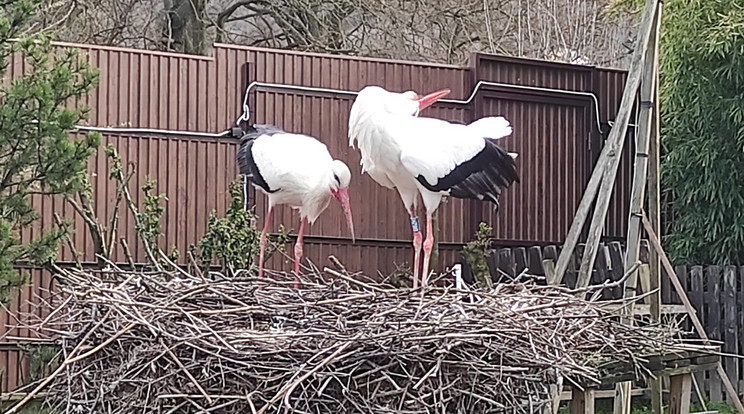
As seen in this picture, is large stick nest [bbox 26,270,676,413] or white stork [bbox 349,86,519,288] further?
white stork [bbox 349,86,519,288]

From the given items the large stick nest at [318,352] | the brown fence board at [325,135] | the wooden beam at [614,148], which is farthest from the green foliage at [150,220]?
the large stick nest at [318,352]

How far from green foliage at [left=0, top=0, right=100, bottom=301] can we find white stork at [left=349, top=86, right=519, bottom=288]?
4.64 ft

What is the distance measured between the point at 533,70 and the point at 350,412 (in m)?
5.95

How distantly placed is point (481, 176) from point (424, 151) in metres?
0.40

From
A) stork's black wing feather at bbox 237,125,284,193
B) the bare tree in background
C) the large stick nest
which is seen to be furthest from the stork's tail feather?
the bare tree in background

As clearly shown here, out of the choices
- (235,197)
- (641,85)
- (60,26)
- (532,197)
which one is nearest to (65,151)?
(235,197)

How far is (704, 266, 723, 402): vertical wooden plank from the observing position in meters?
8.52

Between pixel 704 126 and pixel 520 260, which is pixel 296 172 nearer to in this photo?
pixel 520 260

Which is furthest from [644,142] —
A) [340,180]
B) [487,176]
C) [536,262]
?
[536,262]

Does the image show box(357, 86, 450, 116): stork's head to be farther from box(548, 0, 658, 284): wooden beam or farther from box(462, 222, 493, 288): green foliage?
box(462, 222, 493, 288): green foliage

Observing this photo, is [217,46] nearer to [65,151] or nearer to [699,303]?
[65,151]

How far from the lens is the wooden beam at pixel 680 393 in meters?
5.58

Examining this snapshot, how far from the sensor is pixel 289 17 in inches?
492

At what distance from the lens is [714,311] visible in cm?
856
